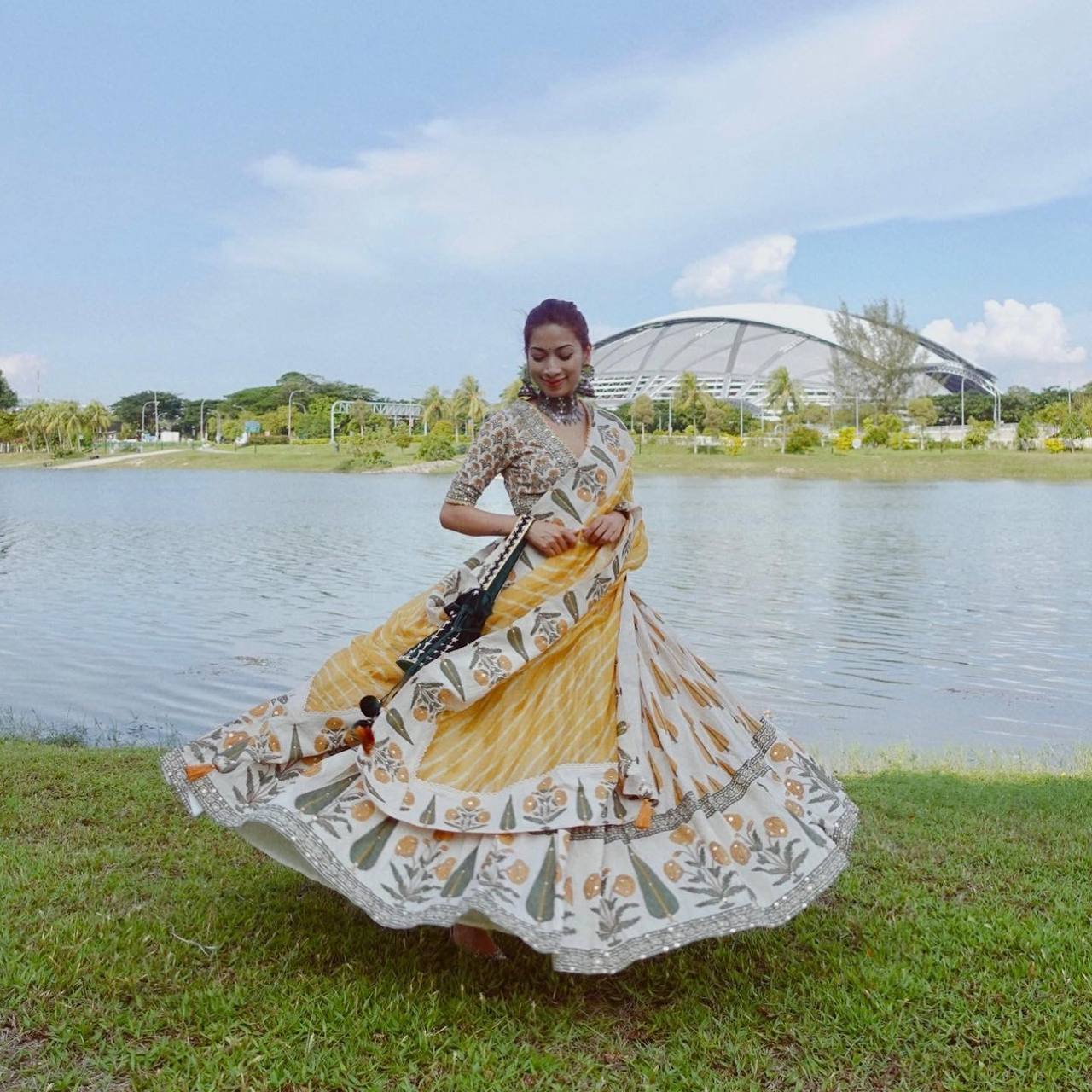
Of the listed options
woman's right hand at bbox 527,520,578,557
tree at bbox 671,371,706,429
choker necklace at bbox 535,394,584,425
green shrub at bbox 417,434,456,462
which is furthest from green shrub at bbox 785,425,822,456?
woman's right hand at bbox 527,520,578,557

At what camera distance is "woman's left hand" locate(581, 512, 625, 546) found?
9.50 ft

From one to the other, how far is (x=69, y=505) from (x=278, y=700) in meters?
31.0

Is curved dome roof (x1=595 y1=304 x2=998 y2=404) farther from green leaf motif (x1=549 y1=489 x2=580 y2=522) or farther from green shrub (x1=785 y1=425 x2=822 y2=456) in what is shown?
green leaf motif (x1=549 y1=489 x2=580 y2=522)

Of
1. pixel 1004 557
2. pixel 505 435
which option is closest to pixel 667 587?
pixel 1004 557

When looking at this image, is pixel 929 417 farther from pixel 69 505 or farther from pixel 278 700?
pixel 278 700

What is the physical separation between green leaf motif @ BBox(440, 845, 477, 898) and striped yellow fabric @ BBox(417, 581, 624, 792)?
0.16 meters

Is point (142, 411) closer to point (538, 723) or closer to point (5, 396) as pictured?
point (5, 396)

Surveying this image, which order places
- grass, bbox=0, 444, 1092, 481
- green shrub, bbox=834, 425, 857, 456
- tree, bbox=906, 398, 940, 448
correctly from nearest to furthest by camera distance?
grass, bbox=0, 444, 1092, 481, green shrub, bbox=834, 425, 857, 456, tree, bbox=906, 398, 940, 448

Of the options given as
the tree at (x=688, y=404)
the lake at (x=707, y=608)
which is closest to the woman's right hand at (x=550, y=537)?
the lake at (x=707, y=608)

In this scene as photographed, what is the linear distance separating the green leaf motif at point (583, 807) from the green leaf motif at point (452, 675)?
0.34 metres

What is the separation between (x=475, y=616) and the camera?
2.81 m

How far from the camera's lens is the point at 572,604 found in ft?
9.30

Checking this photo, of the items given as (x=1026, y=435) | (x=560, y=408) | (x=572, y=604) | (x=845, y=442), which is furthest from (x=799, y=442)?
(x=572, y=604)

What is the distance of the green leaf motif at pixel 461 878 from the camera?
8.16 ft
